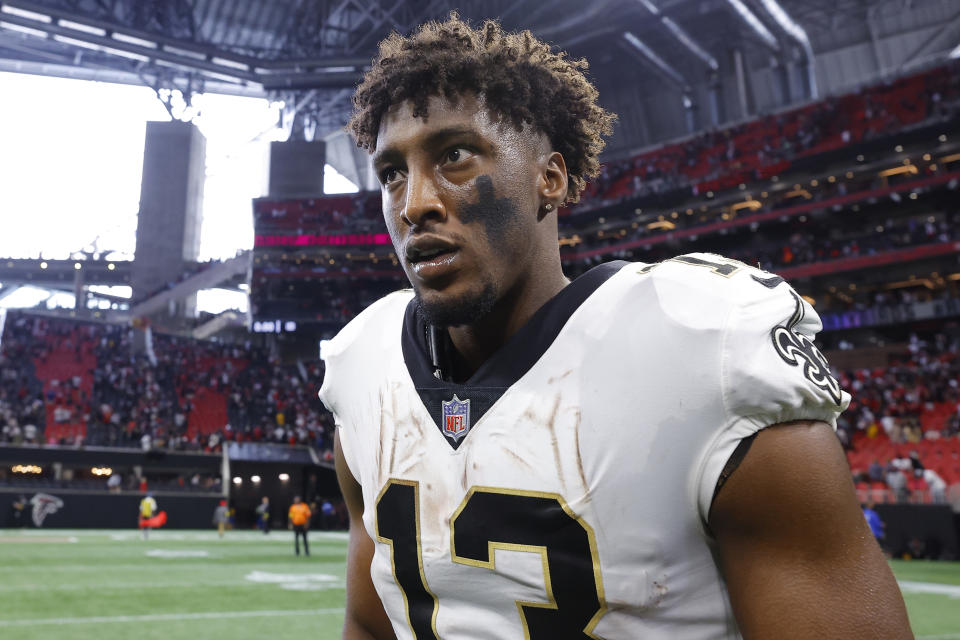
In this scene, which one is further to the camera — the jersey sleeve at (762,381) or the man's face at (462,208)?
the man's face at (462,208)

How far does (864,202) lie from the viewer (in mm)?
32000

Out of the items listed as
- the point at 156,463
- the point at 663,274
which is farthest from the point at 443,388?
the point at 156,463

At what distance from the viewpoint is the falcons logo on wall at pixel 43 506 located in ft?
72.7

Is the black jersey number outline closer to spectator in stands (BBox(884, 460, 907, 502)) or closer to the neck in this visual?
the neck

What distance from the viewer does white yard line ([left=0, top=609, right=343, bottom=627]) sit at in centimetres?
709

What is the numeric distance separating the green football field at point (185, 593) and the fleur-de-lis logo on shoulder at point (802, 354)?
6485 millimetres

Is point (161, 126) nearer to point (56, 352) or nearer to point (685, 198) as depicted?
point (56, 352)

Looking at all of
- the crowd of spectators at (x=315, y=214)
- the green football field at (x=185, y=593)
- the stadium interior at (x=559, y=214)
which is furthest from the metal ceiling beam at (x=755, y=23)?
the green football field at (x=185, y=593)

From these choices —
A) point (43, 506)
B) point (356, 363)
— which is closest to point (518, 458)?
point (356, 363)

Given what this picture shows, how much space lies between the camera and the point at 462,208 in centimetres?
153

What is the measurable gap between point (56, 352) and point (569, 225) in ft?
88.6

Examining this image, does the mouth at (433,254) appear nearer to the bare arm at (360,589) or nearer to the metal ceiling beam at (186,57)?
the bare arm at (360,589)

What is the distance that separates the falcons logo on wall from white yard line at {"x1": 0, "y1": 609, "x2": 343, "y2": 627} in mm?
17544

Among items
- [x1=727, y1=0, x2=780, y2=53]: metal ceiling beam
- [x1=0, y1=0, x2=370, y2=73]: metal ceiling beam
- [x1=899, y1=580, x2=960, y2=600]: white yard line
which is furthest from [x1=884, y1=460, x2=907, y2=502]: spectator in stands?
[x1=0, y1=0, x2=370, y2=73]: metal ceiling beam
